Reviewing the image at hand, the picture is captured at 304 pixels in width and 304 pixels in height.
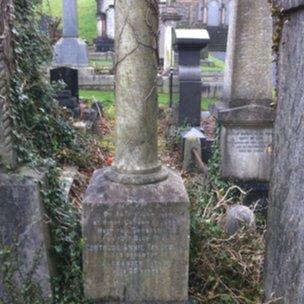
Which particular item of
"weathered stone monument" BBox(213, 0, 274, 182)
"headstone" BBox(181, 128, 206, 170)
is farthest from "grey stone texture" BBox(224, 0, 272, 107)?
"headstone" BBox(181, 128, 206, 170)

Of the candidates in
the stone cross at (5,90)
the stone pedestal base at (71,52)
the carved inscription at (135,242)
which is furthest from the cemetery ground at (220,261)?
the stone pedestal base at (71,52)

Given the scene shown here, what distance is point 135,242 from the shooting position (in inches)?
125

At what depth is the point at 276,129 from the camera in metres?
2.86

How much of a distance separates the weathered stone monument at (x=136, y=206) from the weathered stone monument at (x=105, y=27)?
19.5 meters

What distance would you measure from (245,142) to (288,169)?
3.34m

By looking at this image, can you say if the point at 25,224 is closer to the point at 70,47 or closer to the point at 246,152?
the point at 246,152

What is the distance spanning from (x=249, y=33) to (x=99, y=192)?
3.32 m

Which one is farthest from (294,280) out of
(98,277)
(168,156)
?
(168,156)

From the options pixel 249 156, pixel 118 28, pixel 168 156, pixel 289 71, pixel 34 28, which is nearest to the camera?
pixel 289 71

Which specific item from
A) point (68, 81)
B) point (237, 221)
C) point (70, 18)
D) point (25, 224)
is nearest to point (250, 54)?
point (237, 221)

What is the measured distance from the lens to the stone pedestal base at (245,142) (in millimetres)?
5715

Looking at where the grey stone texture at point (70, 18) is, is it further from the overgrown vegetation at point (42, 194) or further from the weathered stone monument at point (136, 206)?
the weathered stone monument at point (136, 206)

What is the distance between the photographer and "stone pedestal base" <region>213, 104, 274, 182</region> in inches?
225

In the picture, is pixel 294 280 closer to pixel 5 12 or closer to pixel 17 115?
pixel 17 115
